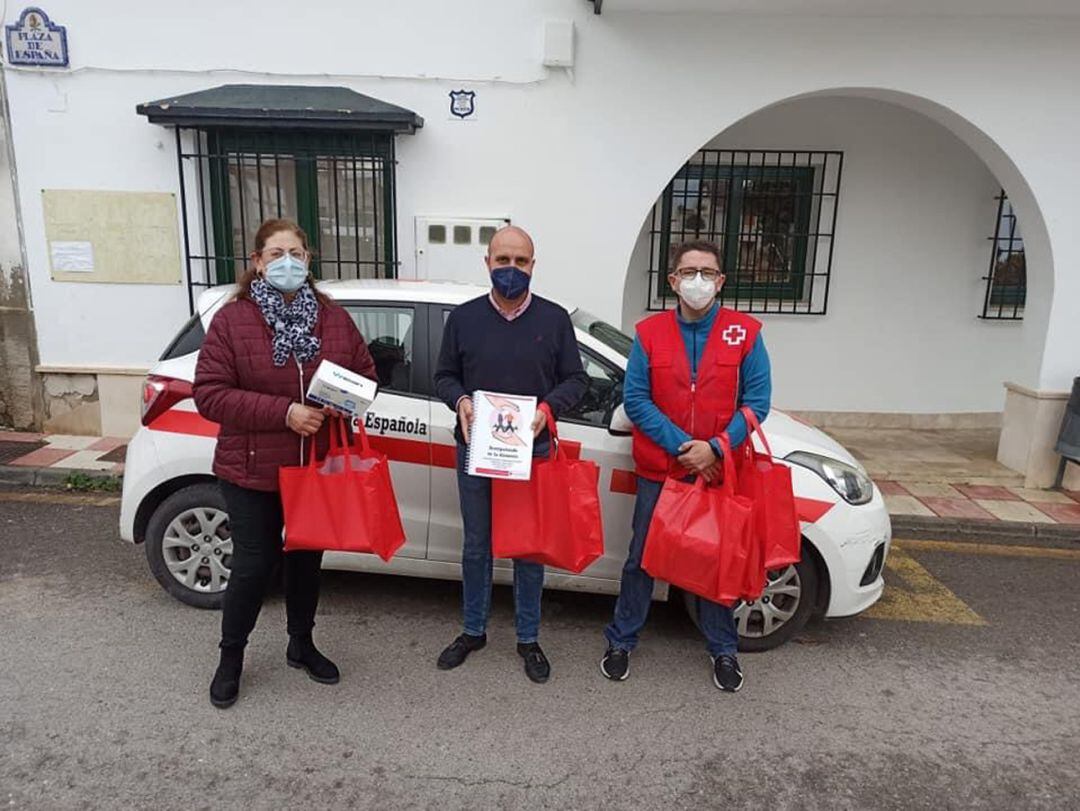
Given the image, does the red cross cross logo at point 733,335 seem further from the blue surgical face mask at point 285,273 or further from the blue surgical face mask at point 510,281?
the blue surgical face mask at point 285,273

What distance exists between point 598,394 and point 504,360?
676 mm

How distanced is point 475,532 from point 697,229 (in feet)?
17.3

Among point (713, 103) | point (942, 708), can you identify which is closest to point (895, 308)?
point (713, 103)

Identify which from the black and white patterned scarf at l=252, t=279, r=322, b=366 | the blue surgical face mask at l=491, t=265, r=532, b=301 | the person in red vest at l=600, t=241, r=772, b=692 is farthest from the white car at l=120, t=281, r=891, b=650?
the black and white patterned scarf at l=252, t=279, r=322, b=366

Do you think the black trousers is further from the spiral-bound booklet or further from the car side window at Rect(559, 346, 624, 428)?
the car side window at Rect(559, 346, 624, 428)

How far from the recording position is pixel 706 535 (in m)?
2.91

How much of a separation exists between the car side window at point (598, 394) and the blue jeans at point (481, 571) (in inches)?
15.6

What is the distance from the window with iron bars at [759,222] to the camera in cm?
738

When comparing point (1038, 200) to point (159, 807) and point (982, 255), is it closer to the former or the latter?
point (982, 255)

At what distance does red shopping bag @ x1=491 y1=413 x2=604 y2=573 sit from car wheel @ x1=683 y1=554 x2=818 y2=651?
827mm

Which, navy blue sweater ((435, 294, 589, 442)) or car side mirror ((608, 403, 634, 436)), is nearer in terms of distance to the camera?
navy blue sweater ((435, 294, 589, 442))

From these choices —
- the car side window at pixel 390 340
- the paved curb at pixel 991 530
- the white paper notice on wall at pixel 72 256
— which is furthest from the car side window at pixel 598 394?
the white paper notice on wall at pixel 72 256

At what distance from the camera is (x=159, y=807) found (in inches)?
96.6

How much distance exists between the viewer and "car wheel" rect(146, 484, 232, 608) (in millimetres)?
3629
